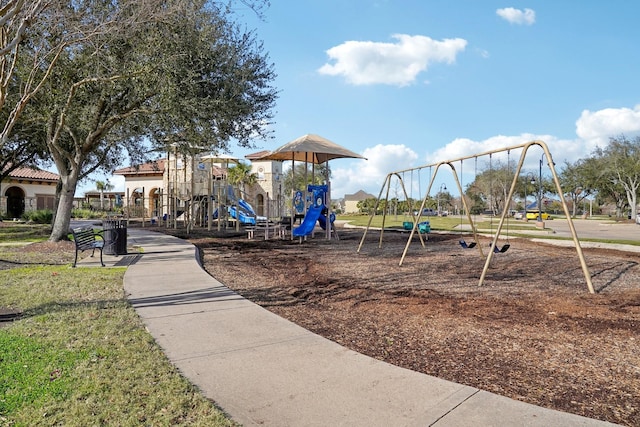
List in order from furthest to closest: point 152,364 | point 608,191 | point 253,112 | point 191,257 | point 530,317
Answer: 1. point 608,191
2. point 253,112
3. point 191,257
4. point 530,317
5. point 152,364

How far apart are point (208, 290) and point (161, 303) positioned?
1.03 m

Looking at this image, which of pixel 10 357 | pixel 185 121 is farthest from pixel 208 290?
pixel 185 121

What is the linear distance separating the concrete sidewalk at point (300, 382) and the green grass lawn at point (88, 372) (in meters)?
0.21

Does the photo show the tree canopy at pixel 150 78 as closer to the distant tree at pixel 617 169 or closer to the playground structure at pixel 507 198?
the playground structure at pixel 507 198

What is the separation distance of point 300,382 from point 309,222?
551 inches

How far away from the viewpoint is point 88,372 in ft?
11.7

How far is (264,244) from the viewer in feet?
52.3

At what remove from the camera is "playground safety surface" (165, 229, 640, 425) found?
364cm

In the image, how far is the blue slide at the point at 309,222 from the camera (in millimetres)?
16938

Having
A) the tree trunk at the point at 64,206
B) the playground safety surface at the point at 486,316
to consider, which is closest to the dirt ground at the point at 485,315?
the playground safety surface at the point at 486,316

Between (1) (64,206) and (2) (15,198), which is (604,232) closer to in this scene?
(1) (64,206)

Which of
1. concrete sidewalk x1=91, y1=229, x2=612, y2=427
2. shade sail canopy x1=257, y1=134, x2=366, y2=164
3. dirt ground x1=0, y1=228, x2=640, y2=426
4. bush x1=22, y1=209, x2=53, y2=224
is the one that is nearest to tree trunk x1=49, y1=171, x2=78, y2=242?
dirt ground x1=0, y1=228, x2=640, y2=426

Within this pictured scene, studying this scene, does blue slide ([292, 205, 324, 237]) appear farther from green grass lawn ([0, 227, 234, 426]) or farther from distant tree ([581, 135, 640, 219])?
distant tree ([581, 135, 640, 219])

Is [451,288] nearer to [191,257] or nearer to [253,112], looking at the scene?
[191,257]
